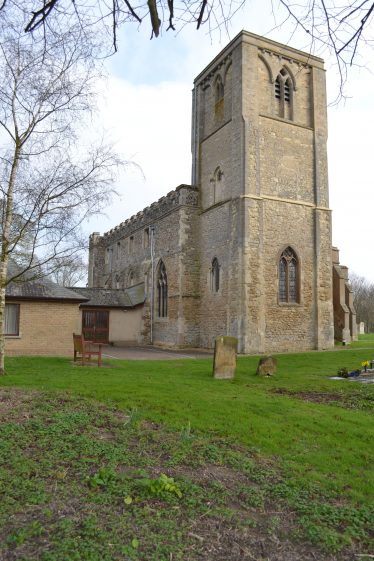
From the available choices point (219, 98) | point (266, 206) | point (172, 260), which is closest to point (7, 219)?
point (266, 206)

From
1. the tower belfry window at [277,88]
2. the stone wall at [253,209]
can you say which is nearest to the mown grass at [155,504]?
the stone wall at [253,209]

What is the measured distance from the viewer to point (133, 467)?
456cm

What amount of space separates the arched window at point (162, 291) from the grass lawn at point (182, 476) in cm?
1809

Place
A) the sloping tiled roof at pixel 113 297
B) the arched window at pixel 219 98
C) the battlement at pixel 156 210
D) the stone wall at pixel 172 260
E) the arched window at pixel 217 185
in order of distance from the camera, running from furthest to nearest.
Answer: the sloping tiled roof at pixel 113 297, the battlement at pixel 156 210, the arched window at pixel 219 98, the stone wall at pixel 172 260, the arched window at pixel 217 185

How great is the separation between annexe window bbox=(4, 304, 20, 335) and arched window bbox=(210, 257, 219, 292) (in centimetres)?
1004

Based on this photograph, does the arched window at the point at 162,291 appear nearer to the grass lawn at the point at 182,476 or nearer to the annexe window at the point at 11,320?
the annexe window at the point at 11,320

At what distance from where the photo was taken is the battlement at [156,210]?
82.6 feet

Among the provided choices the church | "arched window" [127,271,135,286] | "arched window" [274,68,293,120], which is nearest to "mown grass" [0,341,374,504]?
the church

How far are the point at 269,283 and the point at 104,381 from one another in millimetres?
13072

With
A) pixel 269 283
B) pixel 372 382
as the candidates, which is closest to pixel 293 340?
pixel 269 283

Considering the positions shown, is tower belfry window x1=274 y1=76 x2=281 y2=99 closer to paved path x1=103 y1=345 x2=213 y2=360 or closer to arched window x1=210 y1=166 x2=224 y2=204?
arched window x1=210 y1=166 x2=224 y2=204

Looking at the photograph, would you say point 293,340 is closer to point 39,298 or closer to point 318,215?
point 318,215

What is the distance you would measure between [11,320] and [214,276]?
412 inches

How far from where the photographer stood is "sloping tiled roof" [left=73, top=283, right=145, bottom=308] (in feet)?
90.8
